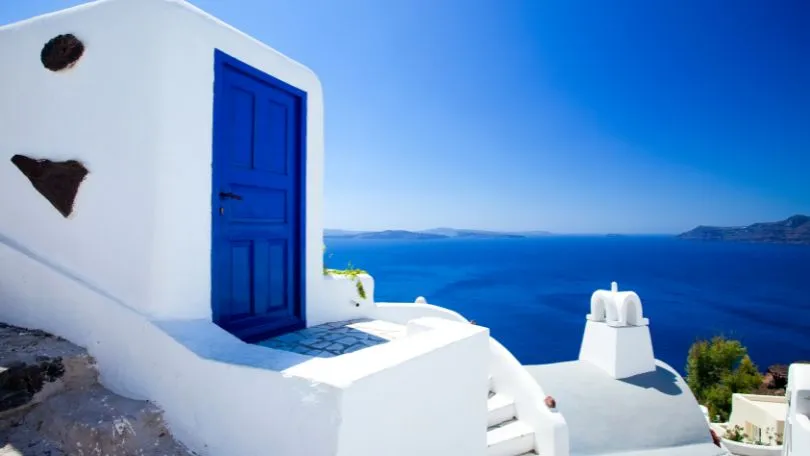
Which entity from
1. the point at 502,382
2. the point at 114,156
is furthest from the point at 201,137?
the point at 502,382

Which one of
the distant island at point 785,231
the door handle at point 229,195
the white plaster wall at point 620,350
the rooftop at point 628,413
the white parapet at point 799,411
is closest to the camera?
the door handle at point 229,195

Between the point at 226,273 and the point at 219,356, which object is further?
the point at 226,273

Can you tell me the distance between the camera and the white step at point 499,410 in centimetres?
443

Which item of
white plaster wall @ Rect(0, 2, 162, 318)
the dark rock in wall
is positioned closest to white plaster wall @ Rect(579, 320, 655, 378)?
white plaster wall @ Rect(0, 2, 162, 318)

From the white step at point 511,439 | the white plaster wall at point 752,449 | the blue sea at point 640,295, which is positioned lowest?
the blue sea at point 640,295

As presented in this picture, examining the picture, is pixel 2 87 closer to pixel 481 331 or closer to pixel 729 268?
pixel 481 331

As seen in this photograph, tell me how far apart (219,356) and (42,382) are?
3.50ft

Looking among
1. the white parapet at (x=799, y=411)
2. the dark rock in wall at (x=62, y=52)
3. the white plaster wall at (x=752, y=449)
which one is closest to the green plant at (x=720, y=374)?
the white plaster wall at (x=752, y=449)

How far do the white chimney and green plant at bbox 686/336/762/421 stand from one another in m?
13.9

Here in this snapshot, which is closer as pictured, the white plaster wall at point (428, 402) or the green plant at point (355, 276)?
the white plaster wall at point (428, 402)

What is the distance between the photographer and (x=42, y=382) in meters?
2.34

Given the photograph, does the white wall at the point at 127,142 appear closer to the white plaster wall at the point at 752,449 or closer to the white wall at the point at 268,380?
the white wall at the point at 268,380

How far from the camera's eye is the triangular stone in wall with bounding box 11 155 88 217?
118 inches

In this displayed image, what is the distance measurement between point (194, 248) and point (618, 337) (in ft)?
30.5
